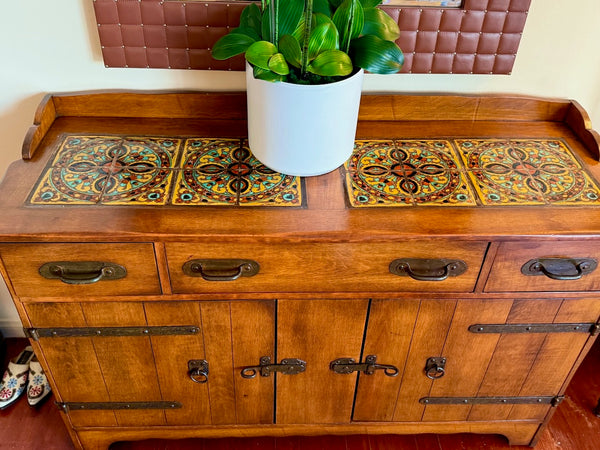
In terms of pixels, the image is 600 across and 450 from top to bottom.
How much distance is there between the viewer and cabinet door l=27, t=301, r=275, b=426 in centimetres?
124

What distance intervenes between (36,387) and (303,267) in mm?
1132

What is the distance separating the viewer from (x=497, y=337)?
134 cm

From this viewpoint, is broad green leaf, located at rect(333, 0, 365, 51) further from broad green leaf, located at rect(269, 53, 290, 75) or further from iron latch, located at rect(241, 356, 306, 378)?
iron latch, located at rect(241, 356, 306, 378)

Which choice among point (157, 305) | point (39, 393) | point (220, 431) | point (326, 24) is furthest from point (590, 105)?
point (39, 393)

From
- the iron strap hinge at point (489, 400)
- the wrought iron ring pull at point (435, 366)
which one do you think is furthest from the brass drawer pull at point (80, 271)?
the iron strap hinge at point (489, 400)

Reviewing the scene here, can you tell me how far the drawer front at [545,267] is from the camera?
3.77 feet

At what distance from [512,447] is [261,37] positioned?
1.43 meters

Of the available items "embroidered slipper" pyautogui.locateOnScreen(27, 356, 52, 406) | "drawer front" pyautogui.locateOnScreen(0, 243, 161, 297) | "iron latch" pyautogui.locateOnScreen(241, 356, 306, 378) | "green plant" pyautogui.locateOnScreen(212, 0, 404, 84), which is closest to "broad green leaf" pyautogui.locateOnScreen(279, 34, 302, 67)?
"green plant" pyautogui.locateOnScreen(212, 0, 404, 84)

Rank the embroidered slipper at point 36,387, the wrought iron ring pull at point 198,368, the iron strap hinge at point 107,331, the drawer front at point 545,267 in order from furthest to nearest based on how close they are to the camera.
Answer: the embroidered slipper at point 36,387
the wrought iron ring pull at point 198,368
the iron strap hinge at point 107,331
the drawer front at point 545,267

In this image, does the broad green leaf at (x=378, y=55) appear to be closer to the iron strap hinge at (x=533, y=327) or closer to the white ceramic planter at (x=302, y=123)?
the white ceramic planter at (x=302, y=123)

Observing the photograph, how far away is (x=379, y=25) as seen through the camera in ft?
3.79

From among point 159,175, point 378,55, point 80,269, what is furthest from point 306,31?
point 80,269

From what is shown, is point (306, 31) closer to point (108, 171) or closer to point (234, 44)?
point (234, 44)

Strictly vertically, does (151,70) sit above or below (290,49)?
below
